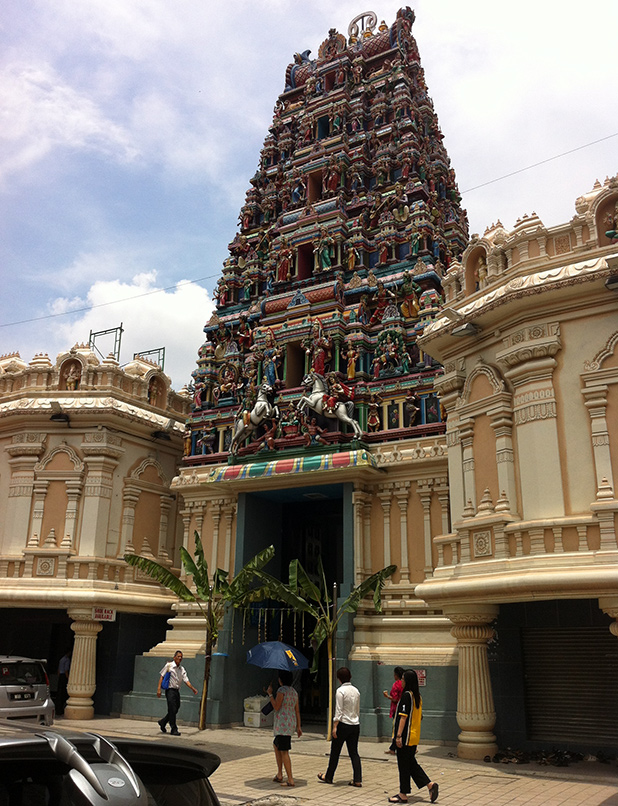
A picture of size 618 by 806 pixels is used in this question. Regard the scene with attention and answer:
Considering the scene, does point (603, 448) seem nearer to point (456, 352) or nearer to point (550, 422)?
point (550, 422)

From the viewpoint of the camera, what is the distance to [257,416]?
22859 mm

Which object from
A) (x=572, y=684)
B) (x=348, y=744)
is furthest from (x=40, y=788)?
(x=572, y=684)

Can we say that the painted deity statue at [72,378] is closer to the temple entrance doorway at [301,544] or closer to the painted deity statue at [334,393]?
the temple entrance doorway at [301,544]

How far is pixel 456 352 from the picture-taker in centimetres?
→ 1748

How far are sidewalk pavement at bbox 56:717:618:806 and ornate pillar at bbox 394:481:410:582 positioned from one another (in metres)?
4.48

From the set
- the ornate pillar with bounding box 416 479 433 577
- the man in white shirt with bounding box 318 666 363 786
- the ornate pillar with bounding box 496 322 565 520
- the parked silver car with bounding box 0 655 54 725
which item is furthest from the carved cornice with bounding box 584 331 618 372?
the parked silver car with bounding box 0 655 54 725

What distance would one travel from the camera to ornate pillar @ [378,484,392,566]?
66.5ft

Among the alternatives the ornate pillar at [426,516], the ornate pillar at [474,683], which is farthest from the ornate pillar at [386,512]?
the ornate pillar at [474,683]

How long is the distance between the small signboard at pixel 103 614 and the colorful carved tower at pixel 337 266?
5436 millimetres

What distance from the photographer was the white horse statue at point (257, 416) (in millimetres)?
22828

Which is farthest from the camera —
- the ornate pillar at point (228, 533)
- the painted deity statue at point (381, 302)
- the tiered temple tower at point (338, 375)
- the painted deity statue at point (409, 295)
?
the painted deity statue at point (381, 302)

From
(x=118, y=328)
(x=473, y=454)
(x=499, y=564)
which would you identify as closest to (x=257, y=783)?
(x=499, y=564)

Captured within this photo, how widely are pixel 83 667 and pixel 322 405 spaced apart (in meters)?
10.2

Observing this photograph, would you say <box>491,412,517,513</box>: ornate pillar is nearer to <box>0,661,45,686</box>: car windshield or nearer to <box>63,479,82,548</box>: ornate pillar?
<box>0,661,45,686</box>: car windshield
